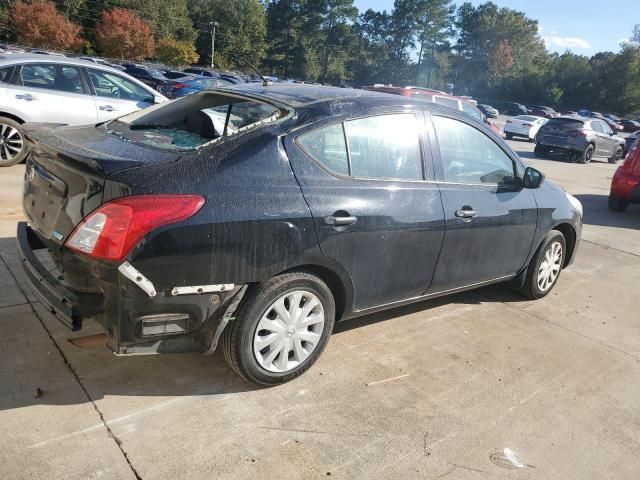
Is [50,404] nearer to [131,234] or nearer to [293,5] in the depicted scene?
[131,234]

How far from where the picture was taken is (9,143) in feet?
25.0

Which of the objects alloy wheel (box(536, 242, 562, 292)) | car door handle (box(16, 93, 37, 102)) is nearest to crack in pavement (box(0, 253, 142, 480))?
alloy wheel (box(536, 242, 562, 292))

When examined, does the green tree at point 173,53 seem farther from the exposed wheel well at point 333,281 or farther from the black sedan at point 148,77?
the exposed wheel well at point 333,281

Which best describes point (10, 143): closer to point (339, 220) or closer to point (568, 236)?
point (339, 220)

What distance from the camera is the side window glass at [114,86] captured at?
8258mm

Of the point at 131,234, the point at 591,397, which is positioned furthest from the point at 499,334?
the point at 131,234

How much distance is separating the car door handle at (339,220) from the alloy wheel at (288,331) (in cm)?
41

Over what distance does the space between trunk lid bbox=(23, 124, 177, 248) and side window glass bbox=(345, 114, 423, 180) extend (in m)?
1.11

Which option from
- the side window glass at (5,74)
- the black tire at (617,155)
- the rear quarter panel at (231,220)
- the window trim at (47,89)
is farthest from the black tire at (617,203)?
the black tire at (617,155)

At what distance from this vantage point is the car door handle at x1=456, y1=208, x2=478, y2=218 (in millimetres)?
3818

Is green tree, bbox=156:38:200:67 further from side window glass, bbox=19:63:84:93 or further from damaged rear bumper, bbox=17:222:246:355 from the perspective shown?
damaged rear bumper, bbox=17:222:246:355

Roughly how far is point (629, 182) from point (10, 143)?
9.48 metres

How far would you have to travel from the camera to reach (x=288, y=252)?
116 inches

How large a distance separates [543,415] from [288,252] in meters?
1.76
